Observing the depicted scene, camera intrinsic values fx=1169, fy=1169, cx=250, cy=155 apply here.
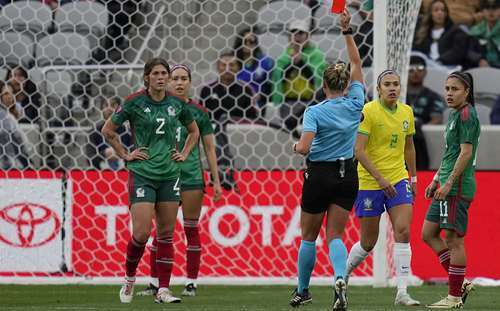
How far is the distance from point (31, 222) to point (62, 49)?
255 cm

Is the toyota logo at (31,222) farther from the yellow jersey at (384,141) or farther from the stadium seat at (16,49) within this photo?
the yellow jersey at (384,141)

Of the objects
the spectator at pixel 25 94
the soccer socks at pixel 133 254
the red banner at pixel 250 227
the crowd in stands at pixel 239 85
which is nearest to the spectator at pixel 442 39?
the crowd in stands at pixel 239 85

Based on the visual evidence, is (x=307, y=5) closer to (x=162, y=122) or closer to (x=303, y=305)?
(x=162, y=122)

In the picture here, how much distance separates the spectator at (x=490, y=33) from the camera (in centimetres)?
1605

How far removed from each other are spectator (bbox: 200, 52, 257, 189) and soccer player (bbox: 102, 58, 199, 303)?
3655 mm

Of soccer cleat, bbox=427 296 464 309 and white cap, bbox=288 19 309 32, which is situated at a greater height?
white cap, bbox=288 19 309 32

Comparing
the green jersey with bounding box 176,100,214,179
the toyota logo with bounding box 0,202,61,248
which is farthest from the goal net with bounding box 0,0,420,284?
the green jersey with bounding box 176,100,214,179

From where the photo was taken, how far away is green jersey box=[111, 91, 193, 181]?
31.1ft

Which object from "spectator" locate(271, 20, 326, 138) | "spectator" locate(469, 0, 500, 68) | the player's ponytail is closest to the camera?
the player's ponytail

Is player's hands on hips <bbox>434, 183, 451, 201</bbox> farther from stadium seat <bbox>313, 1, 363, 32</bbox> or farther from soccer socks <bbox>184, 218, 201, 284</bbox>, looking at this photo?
stadium seat <bbox>313, 1, 363, 32</bbox>

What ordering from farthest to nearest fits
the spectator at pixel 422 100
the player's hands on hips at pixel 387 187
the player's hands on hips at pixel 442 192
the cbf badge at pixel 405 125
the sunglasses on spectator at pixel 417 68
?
the sunglasses on spectator at pixel 417 68 → the spectator at pixel 422 100 → the cbf badge at pixel 405 125 → the player's hands on hips at pixel 387 187 → the player's hands on hips at pixel 442 192

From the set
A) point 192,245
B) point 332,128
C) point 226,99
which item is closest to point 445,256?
point 332,128

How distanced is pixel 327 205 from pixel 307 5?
22.6ft

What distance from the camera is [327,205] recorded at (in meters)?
8.36
